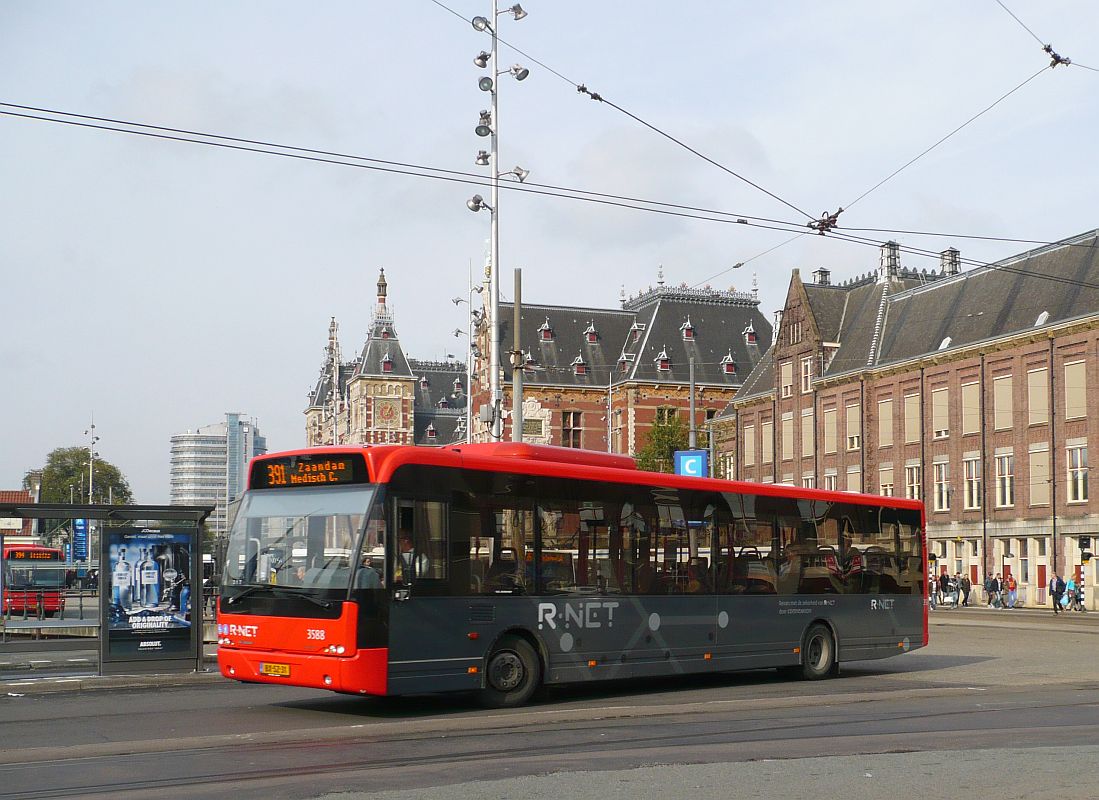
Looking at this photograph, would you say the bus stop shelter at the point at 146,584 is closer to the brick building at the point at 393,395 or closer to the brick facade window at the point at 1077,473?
the brick facade window at the point at 1077,473

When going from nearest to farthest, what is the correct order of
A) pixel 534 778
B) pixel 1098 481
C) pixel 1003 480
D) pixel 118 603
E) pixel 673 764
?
pixel 534 778, pixel 673 764, pixel 118 603, pixel 1098 481, pixel 1003 480

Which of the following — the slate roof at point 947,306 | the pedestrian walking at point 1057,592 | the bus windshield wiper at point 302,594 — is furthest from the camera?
the slate roof at point 947,306

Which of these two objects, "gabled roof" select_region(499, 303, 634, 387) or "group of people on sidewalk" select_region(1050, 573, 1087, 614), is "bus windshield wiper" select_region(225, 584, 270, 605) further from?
"gabled roof" select_region(499, 303, 634, 387)

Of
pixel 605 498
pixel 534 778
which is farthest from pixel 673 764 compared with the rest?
pixel 605 498

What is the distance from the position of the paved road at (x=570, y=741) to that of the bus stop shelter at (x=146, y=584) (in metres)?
0.70

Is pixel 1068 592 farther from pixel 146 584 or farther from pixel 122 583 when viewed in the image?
pixel 122 583

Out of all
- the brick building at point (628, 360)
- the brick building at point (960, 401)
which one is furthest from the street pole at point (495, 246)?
the brick building at point (628, 360)

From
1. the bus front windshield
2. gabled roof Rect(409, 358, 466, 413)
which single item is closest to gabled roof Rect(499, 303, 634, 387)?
gabled roof Rect(409, 358, 466, 413)

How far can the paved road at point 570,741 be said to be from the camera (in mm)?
10016

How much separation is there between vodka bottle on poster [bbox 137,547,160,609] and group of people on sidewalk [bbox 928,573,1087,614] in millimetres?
37613

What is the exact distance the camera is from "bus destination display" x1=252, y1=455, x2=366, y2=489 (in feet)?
48.9

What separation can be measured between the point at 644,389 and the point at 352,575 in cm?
7767

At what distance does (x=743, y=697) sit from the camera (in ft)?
58.6

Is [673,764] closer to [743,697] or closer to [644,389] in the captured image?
[743,697]
